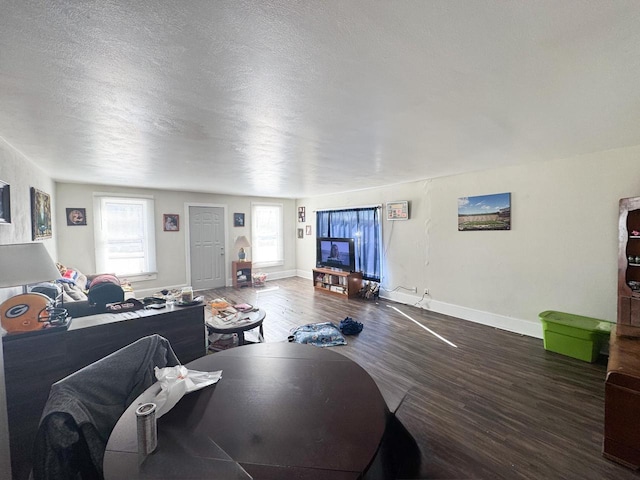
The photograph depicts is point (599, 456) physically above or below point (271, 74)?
below

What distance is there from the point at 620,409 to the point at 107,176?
6073mm

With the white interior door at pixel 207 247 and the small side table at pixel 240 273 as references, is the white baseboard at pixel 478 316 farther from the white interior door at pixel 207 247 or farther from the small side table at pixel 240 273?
the white interior door at pixel 207 247

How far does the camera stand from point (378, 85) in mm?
1556

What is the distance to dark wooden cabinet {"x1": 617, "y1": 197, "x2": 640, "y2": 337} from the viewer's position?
259cm

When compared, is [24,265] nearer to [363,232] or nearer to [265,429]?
[265,429]

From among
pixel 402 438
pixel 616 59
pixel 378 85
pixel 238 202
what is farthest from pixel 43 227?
pixel 616 59

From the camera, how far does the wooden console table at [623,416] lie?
165 centimetres

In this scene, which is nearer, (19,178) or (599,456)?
(599,456)

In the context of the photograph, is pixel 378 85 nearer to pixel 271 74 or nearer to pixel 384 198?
pixel 271 74

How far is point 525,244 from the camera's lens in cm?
359

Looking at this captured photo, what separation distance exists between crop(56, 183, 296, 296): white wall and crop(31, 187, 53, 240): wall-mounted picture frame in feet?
3.21

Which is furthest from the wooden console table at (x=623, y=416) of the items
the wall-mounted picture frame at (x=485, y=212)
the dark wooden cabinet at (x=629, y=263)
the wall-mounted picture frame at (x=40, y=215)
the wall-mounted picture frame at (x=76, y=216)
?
the wall-mounted picture frame at (x=76, y=216)

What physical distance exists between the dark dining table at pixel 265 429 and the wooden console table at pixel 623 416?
1.60 meters

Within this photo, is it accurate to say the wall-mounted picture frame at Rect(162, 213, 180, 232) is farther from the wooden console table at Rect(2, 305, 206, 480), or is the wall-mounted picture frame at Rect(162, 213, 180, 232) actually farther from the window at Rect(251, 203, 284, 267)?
the wooden console table at Rect(2, 305, 206, 480)
